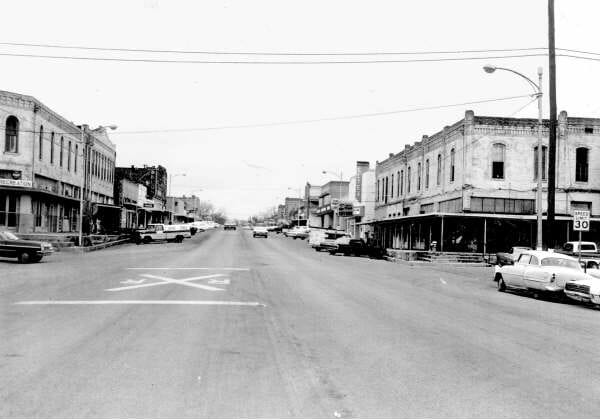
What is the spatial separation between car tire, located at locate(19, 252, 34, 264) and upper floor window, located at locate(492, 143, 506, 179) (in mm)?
31038

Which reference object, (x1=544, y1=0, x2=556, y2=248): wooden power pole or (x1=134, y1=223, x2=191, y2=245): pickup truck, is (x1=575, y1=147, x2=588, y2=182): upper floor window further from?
(x1=134, y1=223, x2=191, y2=245): pickup truck

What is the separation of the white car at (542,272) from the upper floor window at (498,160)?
77.7ft

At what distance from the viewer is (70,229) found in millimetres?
51250

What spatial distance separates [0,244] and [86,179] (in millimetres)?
32135

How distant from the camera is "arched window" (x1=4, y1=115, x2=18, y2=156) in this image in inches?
1608

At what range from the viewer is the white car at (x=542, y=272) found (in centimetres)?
1766

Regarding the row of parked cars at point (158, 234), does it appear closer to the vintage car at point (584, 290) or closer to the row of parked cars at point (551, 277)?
the row of parked cars at point (551, 277)

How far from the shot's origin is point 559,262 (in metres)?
18.8

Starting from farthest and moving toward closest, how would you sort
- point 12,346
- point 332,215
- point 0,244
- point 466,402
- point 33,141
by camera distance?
point 332,215
point 33,141
point 0,244
point 12,346
point 466,402

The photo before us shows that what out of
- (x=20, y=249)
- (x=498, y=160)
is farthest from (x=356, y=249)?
(x=20, y=249)

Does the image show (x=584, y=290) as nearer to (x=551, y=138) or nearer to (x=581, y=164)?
(x=551, y=138)

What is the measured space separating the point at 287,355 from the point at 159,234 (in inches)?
1870

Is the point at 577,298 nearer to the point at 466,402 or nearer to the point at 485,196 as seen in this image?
the point at 466,402

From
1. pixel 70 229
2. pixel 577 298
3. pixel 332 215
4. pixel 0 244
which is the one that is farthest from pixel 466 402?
pixel 332 215
